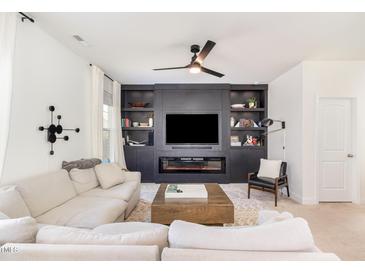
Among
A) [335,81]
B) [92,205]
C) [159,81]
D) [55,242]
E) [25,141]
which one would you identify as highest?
[159,81]

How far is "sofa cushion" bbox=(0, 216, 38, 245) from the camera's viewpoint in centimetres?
125

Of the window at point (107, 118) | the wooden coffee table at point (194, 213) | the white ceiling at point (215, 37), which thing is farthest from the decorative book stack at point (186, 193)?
the window at point (107, 118)

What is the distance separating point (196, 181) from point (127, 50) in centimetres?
367

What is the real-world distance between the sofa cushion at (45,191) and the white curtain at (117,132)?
2.31 metres

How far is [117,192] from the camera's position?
312 centimetres

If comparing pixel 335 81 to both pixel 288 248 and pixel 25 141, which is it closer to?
pixel 288 248

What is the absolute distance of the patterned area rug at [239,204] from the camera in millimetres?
3236

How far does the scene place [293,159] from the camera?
443 cm

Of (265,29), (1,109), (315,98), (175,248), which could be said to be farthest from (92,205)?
(315,98)

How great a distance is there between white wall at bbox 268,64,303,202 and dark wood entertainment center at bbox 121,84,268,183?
61 centimetres

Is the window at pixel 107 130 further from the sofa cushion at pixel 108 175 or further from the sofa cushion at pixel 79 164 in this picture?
the sofa cushion at pixel 108 175

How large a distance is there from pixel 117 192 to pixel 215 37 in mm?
2652

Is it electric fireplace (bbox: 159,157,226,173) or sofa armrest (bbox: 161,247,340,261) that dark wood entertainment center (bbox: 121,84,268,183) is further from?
sofa armrest (bbox: 161,247,340,261)
